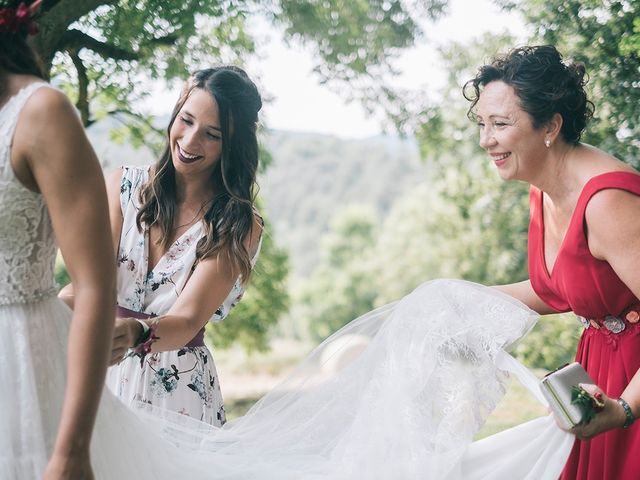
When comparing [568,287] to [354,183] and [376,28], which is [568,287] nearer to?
[376,28]

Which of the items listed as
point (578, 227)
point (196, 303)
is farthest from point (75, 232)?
point (578, 227)

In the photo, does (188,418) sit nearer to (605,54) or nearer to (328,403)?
(328,403)

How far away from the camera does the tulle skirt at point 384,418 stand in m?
1.87

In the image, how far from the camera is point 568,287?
2.21 meters

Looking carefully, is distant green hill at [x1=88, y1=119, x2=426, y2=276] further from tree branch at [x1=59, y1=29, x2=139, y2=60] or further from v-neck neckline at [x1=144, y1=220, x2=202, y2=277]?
v-neck neckline at [x1=144, y1=220, x2=202, y2=277]

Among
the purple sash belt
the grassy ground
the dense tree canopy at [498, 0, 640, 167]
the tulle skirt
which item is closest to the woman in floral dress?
the purple sash belt

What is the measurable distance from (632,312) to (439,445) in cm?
61

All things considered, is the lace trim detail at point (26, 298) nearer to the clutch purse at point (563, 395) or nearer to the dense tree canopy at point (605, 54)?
the clutch purse at point (563, 395)

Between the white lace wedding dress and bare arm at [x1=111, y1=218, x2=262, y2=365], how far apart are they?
0.65 feet

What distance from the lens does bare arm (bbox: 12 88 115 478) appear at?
4.49 feet

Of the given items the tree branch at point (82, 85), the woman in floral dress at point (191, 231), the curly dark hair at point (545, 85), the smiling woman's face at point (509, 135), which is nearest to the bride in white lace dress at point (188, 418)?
the woman in floral dress at point (191, 231)

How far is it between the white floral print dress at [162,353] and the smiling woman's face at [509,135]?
87 centimetres

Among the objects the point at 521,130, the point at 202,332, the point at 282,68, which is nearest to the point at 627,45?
the point at 521,130

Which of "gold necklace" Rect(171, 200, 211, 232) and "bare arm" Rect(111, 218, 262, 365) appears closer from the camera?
"bare arm" Rect(111, 218, 262, 365)
